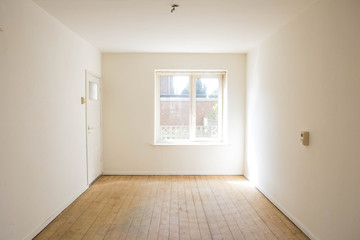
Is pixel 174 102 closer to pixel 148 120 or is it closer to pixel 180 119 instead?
pixel 180 119

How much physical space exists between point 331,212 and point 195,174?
292 cm

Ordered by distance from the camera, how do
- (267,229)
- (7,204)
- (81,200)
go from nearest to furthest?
1. (7,204)
2. (267,229)
3. (81,200)

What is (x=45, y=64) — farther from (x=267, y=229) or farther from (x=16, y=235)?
(x=267, y=229)

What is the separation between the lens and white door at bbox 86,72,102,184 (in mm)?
4047

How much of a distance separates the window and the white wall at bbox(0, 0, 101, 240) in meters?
1.84

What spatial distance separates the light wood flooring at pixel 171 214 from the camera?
258cm

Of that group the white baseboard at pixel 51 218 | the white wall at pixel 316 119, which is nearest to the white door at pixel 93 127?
the white baseboard at pixel 51 218

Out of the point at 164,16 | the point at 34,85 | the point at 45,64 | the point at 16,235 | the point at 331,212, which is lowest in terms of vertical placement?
the point at 16,235

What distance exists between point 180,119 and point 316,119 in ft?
9.76

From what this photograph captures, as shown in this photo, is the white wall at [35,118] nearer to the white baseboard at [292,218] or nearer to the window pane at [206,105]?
the window pane at [206,105]

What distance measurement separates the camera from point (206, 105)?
5035 millimetres

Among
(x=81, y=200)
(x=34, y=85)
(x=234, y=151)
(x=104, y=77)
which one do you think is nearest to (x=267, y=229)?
(x=234, y=151)

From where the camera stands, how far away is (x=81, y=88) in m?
3.75

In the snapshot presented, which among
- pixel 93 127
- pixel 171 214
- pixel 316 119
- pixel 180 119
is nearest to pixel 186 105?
pixel 180 119
